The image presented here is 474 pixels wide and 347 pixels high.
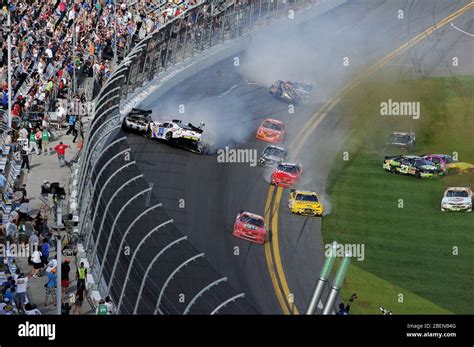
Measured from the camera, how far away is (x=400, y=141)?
29.0m

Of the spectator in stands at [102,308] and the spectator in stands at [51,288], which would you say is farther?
the spectator in stands at [51,288]

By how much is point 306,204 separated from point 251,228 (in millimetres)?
1432

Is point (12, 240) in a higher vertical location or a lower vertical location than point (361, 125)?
lower

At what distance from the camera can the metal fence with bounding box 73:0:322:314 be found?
2225cm

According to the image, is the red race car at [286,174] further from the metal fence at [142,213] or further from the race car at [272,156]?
the metal fence at [142,213]

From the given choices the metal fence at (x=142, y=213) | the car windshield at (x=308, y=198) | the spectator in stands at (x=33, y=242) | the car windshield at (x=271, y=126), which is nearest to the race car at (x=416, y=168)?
the car windshield at (x=308, y=198)

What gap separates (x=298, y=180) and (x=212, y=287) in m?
7.40

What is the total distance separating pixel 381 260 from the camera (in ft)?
83.0

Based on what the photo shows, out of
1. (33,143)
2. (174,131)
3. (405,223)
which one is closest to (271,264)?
(405,223)

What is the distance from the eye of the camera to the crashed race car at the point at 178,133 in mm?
31281

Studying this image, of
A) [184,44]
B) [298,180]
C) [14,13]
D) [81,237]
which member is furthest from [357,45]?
[14,13]

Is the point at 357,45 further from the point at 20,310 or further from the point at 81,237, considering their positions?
the point at 20,310

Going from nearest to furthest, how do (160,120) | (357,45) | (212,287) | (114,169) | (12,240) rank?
(212,287), (114,169), (12,240), (160,120), (357,45)

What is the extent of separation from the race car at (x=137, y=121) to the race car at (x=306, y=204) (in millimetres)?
4728
